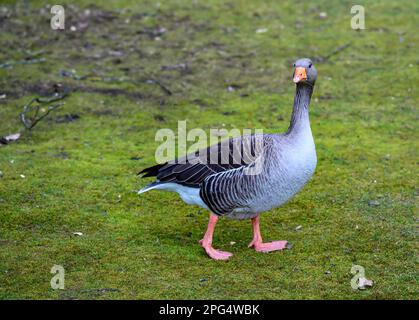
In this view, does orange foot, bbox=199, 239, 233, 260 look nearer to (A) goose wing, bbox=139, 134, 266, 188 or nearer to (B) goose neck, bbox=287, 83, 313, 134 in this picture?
(A) goose wing, bbox=139, 134, 266, 188

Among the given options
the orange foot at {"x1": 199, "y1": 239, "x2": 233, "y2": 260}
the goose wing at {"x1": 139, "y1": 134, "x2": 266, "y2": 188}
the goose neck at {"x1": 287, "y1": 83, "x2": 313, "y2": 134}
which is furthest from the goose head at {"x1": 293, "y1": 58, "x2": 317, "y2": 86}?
the orange foot at {"x1": 199, "y1": 239, "x2": 233, "y2": 260}

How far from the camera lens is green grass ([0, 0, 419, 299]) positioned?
718cm

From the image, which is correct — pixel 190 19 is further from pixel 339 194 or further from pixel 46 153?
pixel 339 194

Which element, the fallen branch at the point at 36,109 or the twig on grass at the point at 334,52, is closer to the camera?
the fallen branch at the point at 36,109

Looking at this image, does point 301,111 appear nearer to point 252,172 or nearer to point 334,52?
point 252,172

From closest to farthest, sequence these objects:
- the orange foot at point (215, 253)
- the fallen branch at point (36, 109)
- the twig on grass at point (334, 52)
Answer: the orange foot at point (215, 253), the fallen branch at point (36, 109), the twig on grass at point (334, 52)

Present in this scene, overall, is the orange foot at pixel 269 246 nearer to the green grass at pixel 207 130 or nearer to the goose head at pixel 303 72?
the green grass at pixel 207 130

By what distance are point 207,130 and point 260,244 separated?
3.73 metres

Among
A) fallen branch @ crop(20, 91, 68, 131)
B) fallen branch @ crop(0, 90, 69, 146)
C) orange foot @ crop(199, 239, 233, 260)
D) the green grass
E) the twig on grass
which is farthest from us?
the twig on grass

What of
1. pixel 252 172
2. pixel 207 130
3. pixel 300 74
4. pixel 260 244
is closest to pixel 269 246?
pixel 260 244

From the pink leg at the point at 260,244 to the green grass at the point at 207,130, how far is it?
0.15 metres

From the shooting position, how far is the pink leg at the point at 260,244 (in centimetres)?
771

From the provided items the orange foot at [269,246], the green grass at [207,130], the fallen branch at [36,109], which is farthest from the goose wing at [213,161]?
the fallen branch at [36,109]
